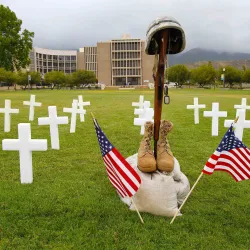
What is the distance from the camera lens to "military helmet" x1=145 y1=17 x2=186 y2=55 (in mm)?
3488

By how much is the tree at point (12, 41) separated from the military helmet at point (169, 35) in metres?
29.2

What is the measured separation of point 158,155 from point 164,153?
83 mm

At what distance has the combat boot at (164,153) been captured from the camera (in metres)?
4.15

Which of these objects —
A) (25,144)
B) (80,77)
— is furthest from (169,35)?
(80,77)

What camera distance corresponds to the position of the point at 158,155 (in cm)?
428

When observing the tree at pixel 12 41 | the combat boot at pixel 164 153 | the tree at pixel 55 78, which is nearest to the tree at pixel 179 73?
the tree at pixel 55 78

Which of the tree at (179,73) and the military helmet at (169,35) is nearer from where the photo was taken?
the military helmet at (169,35)

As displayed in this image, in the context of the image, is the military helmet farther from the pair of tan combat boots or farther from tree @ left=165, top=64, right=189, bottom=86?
tree @ left=165, top=64, right=189, bottom=86

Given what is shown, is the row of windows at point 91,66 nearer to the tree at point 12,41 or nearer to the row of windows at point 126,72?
the row of windows at point 126,72

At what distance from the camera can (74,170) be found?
19.3 ft

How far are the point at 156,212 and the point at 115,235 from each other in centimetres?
71

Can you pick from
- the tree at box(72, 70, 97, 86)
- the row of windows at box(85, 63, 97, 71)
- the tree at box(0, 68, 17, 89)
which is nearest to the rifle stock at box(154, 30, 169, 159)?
the tree at box(0, 68, 17, 89)

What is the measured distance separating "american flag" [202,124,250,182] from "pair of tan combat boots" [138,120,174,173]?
18.2 inches

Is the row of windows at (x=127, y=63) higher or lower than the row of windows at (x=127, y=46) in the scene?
lower
